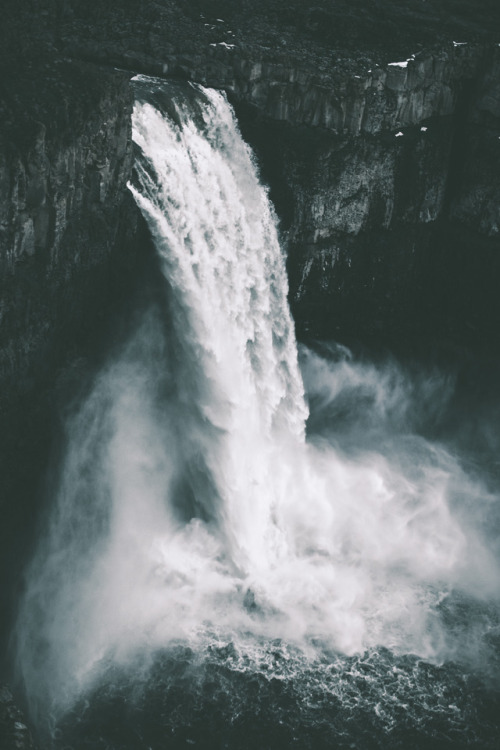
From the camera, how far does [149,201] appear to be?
1110 inches

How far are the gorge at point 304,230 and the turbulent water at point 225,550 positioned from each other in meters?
0.26

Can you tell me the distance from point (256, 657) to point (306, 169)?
19432 millimetres

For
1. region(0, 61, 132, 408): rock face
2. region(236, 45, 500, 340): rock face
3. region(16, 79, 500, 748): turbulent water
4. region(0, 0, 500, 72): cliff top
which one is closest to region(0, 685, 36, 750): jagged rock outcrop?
region(16, 79, 500, 748): turbulent water

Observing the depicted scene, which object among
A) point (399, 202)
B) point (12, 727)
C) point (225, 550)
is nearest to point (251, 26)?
point (399, 202)

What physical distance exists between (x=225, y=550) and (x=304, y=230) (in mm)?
14076

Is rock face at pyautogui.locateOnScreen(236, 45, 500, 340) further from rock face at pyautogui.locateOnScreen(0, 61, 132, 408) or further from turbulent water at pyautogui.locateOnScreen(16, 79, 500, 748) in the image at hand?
rock face at pyautogui.locateOnScreen(0, 61, 132, 408)

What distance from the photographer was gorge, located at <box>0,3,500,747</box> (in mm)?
26016

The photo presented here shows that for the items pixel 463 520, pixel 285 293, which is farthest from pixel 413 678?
pixel 285 293

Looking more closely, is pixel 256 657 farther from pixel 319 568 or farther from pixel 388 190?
pixel 388 190

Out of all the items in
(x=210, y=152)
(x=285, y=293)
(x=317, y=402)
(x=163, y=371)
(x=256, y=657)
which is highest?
(x=210, y=152)

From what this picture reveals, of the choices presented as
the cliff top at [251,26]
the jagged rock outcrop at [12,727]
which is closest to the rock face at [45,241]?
the jagged rock outcrop at [12,727]

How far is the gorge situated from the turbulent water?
0.84 ft

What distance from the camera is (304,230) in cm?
3662

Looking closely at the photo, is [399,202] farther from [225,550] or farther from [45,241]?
[45,241]
